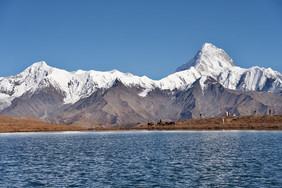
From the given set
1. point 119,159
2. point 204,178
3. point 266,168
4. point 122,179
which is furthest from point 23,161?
point 266,168

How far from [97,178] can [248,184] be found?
19.7 meters

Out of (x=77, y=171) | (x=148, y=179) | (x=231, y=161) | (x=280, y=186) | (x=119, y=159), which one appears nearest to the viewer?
(x=280, y=186)

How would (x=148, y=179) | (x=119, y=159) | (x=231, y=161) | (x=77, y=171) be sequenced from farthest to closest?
(x=119, y=159) → (x=231, y=161) → (x=77, y=171) → (x=148, y=179)


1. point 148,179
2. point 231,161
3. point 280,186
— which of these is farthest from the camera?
point 231,161

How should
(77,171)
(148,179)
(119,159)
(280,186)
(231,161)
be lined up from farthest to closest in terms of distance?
(119,159), (231,161), (77,171), (148,179), (280,186)

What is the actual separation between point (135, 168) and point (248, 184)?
19578 millimetres

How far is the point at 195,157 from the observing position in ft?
251

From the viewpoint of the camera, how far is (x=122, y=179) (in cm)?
5228

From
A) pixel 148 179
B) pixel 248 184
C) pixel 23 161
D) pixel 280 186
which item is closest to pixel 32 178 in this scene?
pixel 148 179

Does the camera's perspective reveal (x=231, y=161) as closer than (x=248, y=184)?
No

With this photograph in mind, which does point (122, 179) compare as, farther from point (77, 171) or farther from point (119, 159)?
point (119, 159)

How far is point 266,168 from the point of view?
59.8 meters

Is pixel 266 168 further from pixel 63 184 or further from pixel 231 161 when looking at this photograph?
pixel 63 184

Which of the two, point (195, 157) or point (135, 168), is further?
point (195, 157)
